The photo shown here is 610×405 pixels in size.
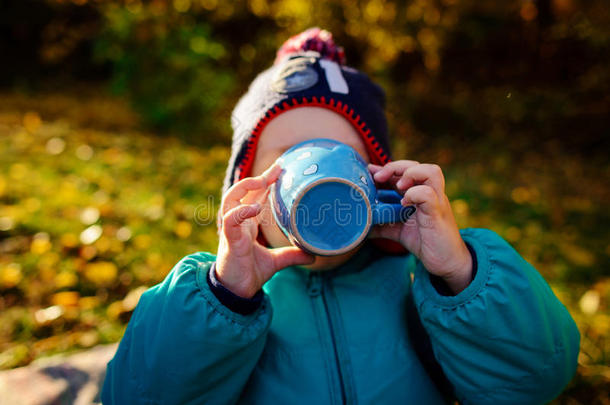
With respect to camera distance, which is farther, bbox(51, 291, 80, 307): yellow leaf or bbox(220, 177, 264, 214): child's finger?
bbox(51, 291, 80, 307): yellow leaf

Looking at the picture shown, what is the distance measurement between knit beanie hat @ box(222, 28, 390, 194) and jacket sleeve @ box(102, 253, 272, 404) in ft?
1.48

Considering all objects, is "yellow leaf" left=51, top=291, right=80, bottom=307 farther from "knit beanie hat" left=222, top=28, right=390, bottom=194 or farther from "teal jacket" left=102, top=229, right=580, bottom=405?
"knit beanie hat" left=222, top=28, right=390, bottom=194

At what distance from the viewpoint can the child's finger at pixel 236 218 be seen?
4.05 ft

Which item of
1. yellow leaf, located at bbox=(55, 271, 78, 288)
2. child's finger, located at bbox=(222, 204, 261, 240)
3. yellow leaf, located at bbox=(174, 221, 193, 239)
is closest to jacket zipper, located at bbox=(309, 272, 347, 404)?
child's finger, located at bbox=(222, 204, 261, 240)

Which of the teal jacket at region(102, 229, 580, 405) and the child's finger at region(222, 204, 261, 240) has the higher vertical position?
the child's finger at region(222, 204, 261, 240)

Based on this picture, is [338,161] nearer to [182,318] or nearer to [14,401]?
[182,318]

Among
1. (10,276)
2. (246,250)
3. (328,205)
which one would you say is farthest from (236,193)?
(10,276)

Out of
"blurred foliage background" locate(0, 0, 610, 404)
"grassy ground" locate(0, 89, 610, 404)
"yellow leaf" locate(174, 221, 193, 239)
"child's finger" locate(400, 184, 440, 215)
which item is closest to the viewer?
"child's finger" locate(400, 184, 440, 215)

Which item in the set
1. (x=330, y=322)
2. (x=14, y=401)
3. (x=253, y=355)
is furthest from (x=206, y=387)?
(x=14, y=401)

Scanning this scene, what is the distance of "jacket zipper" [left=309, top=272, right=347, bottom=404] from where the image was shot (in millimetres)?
Answer: 1339

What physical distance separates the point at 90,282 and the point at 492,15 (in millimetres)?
4899

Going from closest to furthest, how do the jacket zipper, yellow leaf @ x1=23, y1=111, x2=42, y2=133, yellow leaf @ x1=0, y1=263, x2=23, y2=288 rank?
1. the jacket zipper
2. yellow leaf @ x1=0, y1=263, x2=23, y2=288
3. yellow leaf @ x1=23, y1=111, x2=42, y2=133

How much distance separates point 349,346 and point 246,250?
0.43 meters

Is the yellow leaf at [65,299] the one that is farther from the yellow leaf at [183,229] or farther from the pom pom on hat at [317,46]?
the pom pom on hat at [317,46]
